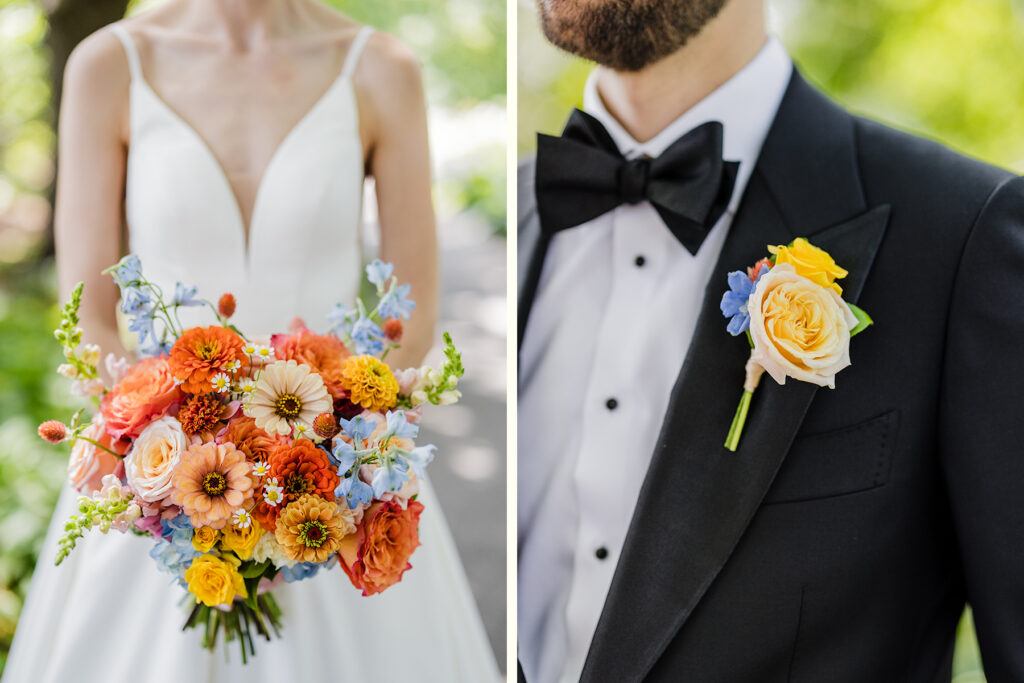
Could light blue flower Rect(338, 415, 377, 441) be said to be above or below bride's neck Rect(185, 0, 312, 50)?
below

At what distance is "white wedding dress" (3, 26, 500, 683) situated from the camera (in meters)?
1.16

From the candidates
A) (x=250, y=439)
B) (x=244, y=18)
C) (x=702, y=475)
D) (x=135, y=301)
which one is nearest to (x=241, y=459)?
(x=250, y=439)

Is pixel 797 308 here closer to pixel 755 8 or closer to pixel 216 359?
pixel 755 8

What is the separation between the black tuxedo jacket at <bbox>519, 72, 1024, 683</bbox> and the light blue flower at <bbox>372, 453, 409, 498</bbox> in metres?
0.32

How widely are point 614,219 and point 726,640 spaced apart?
64 cm

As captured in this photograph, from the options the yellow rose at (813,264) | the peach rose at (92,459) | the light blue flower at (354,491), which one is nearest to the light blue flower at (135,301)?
the peach rose at (92,459)

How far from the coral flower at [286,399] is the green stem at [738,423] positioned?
1.68ft

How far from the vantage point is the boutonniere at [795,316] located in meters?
0.94

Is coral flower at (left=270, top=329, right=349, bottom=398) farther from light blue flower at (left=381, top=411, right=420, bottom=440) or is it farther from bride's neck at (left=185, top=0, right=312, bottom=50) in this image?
bride's neck at (left=185, top=0, right=312, bottom=50)

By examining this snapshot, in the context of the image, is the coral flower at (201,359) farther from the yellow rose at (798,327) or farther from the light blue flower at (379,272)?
the yellow rose at (798,327)

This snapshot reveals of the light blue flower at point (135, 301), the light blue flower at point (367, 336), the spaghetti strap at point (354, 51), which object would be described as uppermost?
the spaghetti strap at point (354, 51)

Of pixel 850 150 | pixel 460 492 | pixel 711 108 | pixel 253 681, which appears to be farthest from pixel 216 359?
pixel 850 150

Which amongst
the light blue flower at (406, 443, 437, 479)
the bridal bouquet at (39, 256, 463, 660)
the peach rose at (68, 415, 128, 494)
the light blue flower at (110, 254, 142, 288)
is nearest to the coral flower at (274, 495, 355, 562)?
the bridal bouquet at (39, 256, 463, 660)

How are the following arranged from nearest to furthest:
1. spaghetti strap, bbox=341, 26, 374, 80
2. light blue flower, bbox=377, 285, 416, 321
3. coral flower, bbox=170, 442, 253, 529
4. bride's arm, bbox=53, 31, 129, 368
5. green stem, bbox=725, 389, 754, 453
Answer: coral flower, bbox=170, 442, 253, 529
green stem, bbox=725, 389, 754, 453
light blue flower, bbox=377, 285, 416, 321
bride's arm, bbox=53, 31, 129, 368
spaghetti strap, bbox=341, 26, 374, 80
